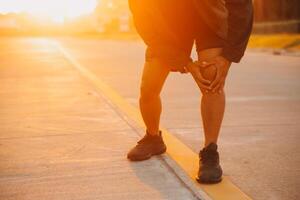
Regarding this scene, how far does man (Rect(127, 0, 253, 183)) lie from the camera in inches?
Answer: 182

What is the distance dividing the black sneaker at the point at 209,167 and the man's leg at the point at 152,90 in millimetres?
636

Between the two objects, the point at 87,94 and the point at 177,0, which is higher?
the point at 177,0

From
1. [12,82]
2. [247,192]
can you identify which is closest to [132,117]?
[247,192]

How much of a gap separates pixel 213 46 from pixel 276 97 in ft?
16.7

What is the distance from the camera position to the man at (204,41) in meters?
4.61

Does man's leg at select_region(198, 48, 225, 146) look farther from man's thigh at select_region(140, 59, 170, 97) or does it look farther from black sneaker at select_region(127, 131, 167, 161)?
black sneaker at select_region(127, 131, 167, 161)

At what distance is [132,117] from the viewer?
25.0ft

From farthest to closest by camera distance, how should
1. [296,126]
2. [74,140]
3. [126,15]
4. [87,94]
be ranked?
[126,15]
[87,94]
[296,126]
[74,140]

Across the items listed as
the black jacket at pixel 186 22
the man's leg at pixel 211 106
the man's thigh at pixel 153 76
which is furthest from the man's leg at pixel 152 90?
the man's leg at pixel 211 106

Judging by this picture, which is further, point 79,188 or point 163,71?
point 163,71

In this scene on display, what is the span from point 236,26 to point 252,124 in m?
2.62

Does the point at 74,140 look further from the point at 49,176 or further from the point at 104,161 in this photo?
the point at 49,176

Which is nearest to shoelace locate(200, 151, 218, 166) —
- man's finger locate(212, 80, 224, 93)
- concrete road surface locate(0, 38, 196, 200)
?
concrete road surface locate(0, 38, 196, 200)

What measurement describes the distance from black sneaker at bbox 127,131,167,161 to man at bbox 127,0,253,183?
63cm
